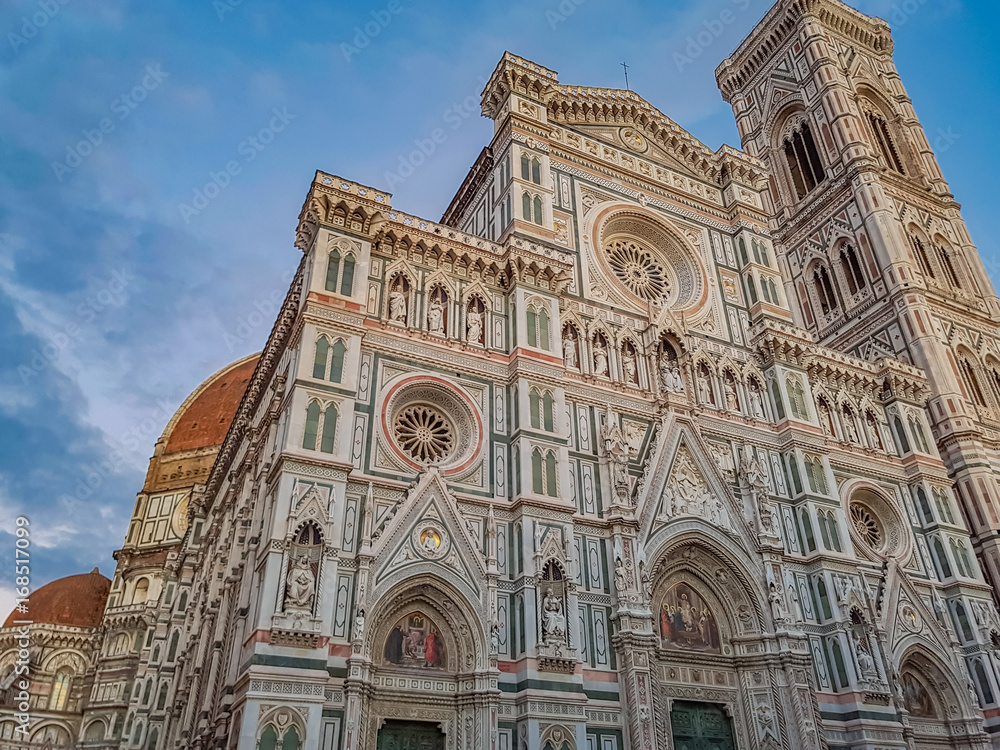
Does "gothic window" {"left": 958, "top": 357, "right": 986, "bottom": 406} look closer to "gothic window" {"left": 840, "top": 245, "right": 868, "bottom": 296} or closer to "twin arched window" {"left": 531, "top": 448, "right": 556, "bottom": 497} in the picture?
"gothic window" {"left": 840, "top": 245, "right": 868, "bottom": 296}

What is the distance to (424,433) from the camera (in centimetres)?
1828

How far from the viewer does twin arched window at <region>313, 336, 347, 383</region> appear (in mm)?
17094

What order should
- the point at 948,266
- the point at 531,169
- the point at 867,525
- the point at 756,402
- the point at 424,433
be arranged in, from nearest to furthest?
the point at 424,433 < the point at 756,402 < the point at 531,169 < the point at 867,525 < the point at 948,266

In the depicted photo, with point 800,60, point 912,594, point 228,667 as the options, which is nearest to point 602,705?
point 228,667

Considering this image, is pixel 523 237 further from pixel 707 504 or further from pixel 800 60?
pixel 800 60

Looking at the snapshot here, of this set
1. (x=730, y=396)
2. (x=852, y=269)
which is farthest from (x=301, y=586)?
(x=852, y=269)

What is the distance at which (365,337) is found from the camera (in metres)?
18.2

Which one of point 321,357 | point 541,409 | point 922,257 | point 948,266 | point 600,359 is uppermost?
point 948,266

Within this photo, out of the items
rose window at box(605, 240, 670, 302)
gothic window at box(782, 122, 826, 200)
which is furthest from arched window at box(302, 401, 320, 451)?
gothic window at box(782, 122, 826, 200)

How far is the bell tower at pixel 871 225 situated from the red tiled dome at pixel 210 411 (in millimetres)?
32259

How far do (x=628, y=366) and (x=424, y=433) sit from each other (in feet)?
22.0

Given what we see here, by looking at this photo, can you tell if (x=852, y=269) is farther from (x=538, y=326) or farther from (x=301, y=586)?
(x=301, y=586)

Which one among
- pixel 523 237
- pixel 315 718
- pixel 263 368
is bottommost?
pixel 315 718

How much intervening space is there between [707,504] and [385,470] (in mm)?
8741
